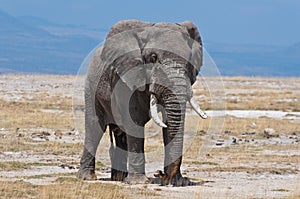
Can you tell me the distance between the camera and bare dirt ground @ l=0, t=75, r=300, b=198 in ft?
53.0

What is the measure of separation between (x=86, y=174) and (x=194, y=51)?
12.3 ft

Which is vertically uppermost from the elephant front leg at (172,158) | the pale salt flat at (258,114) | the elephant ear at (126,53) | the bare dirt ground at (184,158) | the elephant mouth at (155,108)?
the elephant ear at (126,53)

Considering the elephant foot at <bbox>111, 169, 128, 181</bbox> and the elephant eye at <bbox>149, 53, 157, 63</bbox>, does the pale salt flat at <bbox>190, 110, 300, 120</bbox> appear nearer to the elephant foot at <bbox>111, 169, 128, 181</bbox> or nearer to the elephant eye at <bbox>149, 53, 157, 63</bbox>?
the elephant foot at <bbox>111, 169, 128, 181</bbox>

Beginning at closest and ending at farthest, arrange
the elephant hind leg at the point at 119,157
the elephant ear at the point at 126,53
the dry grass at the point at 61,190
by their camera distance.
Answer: the dry grass at the point at 61,190 < the elephant ear at the point at 126,53 < the elephant hind leg at the point at 119,157

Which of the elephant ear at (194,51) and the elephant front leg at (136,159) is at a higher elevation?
the elephant ear at (194,51)

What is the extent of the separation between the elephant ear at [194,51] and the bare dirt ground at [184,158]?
2.16m

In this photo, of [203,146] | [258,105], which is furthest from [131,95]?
[258,105]

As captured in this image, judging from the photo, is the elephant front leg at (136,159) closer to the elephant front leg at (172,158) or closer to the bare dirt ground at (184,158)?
→ the bare dirt ground at (184,158)

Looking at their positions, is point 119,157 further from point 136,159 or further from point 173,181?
point 173,181

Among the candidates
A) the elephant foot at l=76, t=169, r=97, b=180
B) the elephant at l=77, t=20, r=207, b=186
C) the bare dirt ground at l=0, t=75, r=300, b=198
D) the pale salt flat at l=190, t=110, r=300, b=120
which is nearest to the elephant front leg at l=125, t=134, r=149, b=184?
the elephant at l=77, t=20, r=207, b=186

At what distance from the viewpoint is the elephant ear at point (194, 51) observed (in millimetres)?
16578

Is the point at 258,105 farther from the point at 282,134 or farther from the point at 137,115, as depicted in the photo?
the point at 137,115

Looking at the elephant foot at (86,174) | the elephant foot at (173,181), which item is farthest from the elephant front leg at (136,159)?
the elephant foot at (86,174)

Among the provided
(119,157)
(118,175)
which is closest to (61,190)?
(118,175)
